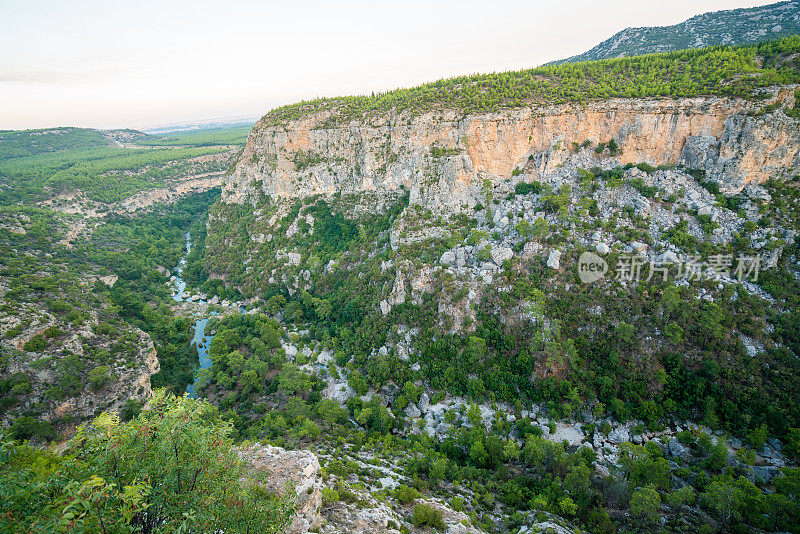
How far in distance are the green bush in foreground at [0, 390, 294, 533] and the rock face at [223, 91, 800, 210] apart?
147 feet

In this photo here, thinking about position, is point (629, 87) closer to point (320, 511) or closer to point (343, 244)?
point (343, 244)

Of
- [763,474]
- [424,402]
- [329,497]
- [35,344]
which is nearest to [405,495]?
[329,497]

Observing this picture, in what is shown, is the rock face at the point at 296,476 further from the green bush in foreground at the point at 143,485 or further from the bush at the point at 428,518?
the bush at the point at 428,518

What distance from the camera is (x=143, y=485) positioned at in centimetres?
898

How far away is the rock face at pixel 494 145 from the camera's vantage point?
3794 centimetres

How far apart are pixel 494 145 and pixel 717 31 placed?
68.8 metres

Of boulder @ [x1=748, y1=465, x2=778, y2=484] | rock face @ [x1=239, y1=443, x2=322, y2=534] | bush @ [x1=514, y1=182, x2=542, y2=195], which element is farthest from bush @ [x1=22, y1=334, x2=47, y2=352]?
boulder @ [x1=748, y1=465, x2=778, y2=484]

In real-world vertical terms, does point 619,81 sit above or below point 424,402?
above

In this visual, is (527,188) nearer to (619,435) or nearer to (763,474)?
(619,435)

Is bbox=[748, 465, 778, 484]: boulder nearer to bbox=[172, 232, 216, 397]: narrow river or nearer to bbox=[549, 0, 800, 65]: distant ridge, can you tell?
bbox=[172, 232, 216, 397]: narrow river

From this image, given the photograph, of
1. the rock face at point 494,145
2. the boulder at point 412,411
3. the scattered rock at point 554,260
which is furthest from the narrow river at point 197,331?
the scattered rock at point 554,260

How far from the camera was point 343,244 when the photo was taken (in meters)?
60.9

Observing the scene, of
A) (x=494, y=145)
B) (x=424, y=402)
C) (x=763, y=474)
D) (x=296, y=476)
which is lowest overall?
(x=424, y=402)

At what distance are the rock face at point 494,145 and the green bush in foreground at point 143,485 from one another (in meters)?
44.9
